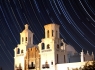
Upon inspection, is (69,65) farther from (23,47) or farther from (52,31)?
(23,47)

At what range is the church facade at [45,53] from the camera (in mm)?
32750

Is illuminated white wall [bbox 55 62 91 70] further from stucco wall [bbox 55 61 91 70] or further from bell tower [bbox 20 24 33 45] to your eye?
bell tower [bbox 20 24 33 45]

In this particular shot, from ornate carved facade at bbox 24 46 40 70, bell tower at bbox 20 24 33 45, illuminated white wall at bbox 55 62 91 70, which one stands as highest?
bell tower at bbox 20 24 33 45

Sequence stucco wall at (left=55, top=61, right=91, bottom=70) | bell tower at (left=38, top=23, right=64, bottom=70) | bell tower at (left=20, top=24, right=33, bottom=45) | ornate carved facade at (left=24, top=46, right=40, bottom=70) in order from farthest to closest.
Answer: bell tower at (left=20, top=24, right=33, bottom=45)
ornate carved facade at (left=24, top=46, right=40, bottom=70)
bell tower at (left=38, top=23, right=64, bottom=70)
stucco wall at (left=55, top=61, right=91, bottom=70)

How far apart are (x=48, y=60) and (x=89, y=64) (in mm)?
7236

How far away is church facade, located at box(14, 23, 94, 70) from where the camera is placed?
32.8 meters

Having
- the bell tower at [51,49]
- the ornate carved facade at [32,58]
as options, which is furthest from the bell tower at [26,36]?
the bell tower at [51,49]

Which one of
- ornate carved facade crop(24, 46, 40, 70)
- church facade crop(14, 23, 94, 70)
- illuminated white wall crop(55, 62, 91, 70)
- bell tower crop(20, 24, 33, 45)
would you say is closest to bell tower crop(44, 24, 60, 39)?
church facade crop(14, 23, 94, 70)

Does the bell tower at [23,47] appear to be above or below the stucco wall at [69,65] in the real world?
above

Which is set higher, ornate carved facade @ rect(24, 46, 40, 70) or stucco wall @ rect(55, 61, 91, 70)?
ornate carved facade @ rect(24, 46, 40, 70)

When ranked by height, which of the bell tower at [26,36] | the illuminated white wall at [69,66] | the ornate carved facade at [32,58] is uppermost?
the bell tower at [26,36]

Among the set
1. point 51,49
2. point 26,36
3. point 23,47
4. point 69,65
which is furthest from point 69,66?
point 26,36

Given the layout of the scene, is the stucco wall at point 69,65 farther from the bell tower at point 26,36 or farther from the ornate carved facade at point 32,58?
the bell tower at point 26,36

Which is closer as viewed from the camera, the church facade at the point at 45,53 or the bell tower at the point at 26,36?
the church facade at the point at 45,53
